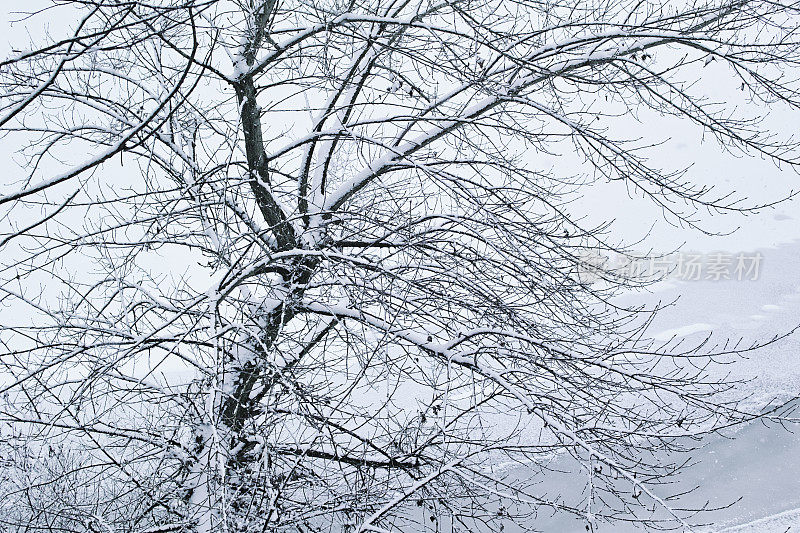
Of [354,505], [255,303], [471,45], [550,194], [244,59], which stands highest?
[244,59]

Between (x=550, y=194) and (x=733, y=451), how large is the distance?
12.5m

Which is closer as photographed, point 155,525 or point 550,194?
point 155,525

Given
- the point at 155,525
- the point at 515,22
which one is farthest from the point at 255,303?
the point at 515,22

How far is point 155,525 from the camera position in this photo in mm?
4473

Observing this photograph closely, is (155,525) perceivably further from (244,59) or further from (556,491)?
(556,491)

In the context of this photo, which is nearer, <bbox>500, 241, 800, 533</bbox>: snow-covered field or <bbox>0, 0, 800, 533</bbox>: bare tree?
<bbox>0, 0, 800, 533</bbox>: bare tree

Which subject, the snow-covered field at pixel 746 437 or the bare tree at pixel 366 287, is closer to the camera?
the bare tree at pixel 366 287

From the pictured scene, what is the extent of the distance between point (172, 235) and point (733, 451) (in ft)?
46.0

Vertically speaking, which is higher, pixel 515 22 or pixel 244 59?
pixel 244 59

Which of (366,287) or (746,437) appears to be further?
(746,437)

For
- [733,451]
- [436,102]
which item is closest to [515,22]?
[436,102]

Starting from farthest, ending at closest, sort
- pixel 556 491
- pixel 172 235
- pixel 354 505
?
1. pixel 556 491
2. pixel 172 235
3. pixel 354 505

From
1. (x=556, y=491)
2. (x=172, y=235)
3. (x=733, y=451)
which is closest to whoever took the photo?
(x=172, y=235)

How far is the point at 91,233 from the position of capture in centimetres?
485
